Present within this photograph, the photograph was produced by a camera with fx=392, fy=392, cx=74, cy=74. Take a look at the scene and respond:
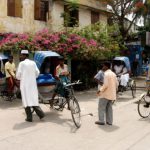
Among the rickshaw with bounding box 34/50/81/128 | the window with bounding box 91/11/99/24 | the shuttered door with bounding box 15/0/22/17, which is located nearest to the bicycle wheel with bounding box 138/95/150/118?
the rickshaw with bounding box 34/50/81/128

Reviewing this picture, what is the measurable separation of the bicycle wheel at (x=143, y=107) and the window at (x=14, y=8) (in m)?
11.3

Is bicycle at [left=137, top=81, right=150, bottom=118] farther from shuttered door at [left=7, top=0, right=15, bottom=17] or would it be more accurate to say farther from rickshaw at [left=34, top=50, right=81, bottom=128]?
shuttered door at [left=7, top=0, right=15, bottom=17]

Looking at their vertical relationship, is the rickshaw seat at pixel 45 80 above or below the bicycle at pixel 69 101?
above

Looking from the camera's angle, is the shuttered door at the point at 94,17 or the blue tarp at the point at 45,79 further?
the shuttered door at the point at 94,17

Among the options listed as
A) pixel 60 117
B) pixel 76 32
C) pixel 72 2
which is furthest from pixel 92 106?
pixel 72 2

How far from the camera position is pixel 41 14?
2353cm

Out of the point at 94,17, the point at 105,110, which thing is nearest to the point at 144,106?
the point at 105,110

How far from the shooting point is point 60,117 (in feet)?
37.8

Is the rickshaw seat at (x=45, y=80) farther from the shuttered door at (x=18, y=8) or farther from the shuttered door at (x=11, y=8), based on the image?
the shuttered door at (x=18, y=8)

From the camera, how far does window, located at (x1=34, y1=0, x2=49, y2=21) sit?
2272 cm

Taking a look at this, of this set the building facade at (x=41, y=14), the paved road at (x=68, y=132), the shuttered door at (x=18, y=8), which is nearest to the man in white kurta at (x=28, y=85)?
the paved road at (x=68, y=132)

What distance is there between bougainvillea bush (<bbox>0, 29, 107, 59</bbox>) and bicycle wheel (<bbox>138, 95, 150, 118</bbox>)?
20.8 ft

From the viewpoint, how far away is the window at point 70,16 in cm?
2349

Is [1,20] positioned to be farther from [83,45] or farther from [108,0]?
[108,0]
